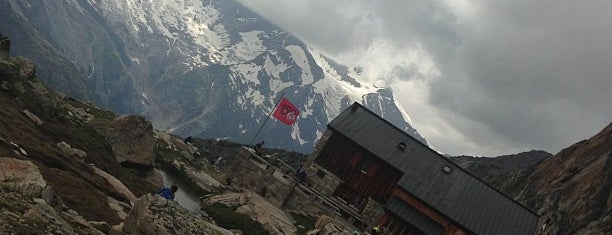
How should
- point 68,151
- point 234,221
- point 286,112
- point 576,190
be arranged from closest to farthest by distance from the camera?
point 68,151 < point 234,221 < point 286,112 < point 576,190

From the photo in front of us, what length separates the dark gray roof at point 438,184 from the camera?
54.9m

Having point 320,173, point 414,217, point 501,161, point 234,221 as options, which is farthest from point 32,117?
point 501,161

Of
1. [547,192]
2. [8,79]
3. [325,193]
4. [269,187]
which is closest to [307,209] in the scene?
[269,187]

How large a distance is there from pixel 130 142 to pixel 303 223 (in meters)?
16.4

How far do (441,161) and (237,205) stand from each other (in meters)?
33.4

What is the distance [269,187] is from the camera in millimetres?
50312

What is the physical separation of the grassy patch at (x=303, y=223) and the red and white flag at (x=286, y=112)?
476 inches

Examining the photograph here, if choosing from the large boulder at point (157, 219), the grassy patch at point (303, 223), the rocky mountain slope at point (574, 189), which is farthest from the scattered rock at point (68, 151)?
the rocky mountain slope at point (574, 189)

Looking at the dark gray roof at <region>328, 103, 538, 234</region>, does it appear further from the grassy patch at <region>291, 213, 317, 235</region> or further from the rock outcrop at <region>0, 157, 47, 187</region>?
the rock outcrop at <region>0, 157, 47, 187</region>

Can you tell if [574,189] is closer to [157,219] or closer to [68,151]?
[68,151]

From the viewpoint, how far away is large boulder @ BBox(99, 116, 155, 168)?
4162 centimetres

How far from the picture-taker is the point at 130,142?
42.0 metres

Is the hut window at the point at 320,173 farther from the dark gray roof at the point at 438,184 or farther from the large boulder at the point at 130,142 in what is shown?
the large boulder at the point at 130,142

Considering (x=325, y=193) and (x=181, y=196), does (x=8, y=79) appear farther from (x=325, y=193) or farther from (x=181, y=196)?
(x=325, y=193)
